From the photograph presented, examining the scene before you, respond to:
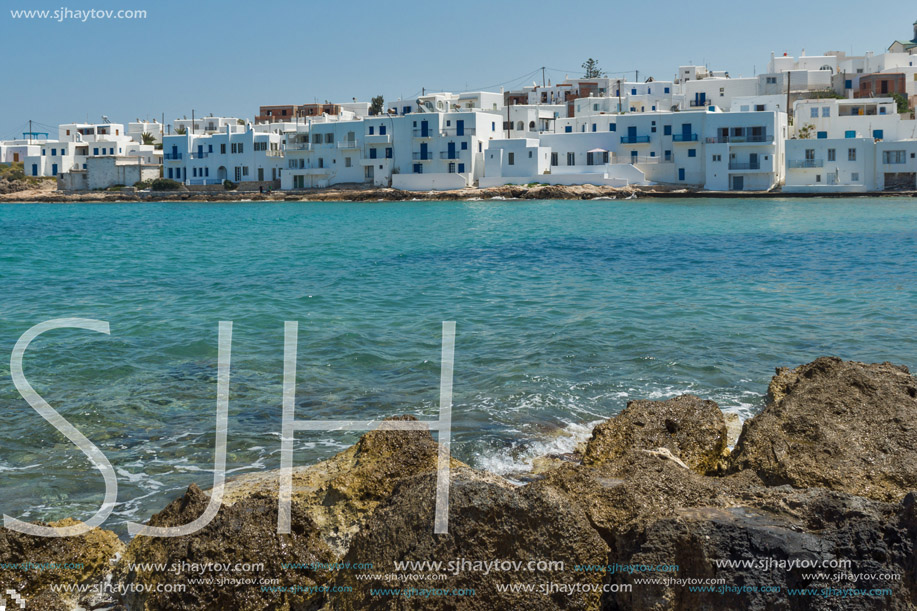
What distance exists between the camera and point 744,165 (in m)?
57.1

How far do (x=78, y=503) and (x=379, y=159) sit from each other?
6291 centimetres

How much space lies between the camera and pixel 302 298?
54.4 feet

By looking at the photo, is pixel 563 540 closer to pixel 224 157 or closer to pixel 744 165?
pixel 744 165

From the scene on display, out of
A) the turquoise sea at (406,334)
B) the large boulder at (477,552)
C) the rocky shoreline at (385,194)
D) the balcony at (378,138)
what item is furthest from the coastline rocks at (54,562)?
the balcony at (378,138)

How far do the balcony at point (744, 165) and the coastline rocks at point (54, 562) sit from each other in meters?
57.6

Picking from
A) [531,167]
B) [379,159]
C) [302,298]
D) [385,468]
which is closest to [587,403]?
[385,468]

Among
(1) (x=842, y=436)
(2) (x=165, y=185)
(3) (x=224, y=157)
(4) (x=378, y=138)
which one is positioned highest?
(4) (x=378, y=138)

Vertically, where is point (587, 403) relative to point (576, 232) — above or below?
below

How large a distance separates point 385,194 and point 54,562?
61.2m

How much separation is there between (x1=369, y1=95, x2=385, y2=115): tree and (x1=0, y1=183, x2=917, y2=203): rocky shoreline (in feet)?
64.7

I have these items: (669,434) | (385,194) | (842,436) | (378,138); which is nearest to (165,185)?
(378,138)

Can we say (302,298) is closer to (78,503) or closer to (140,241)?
(78,503)
